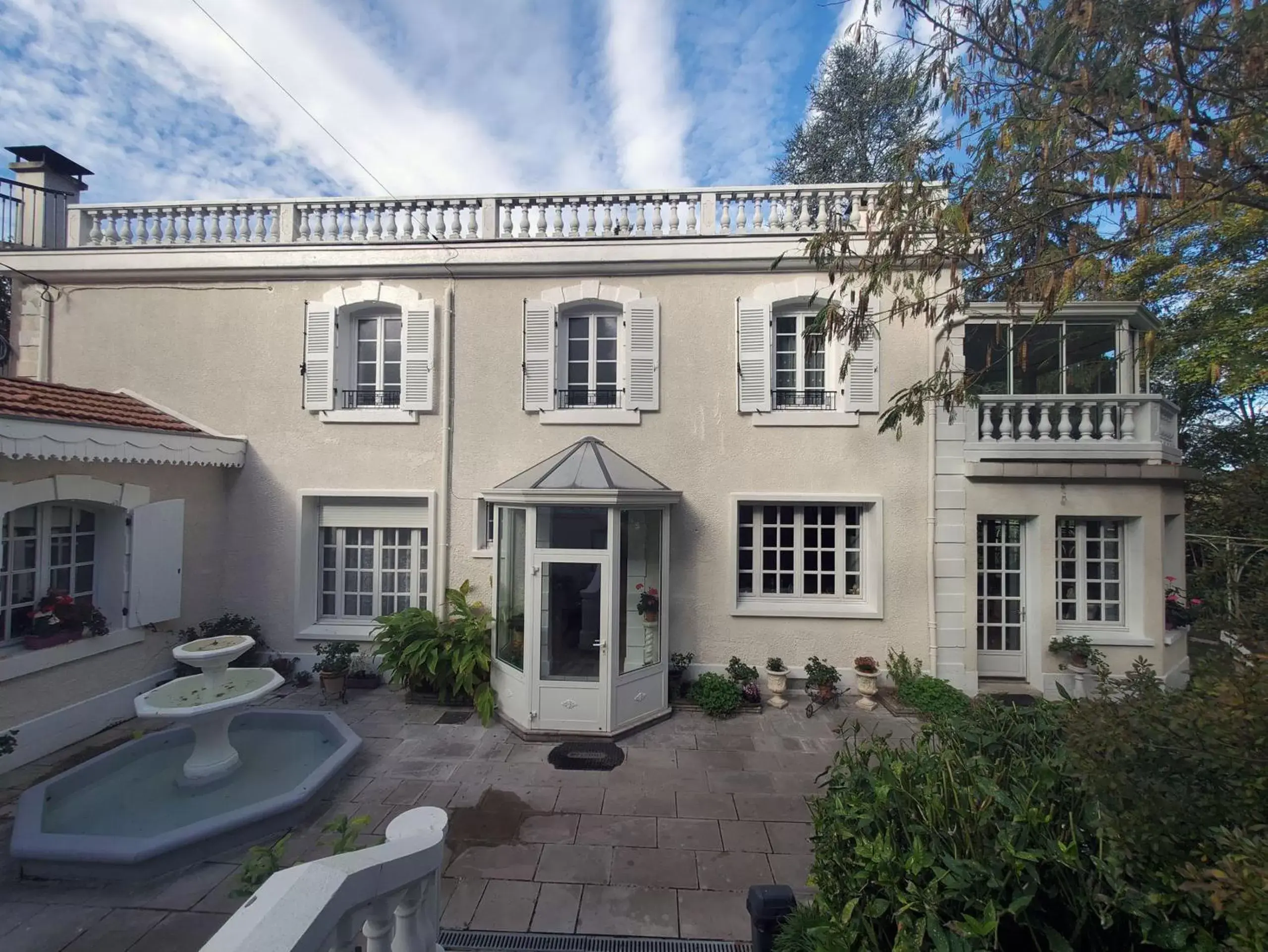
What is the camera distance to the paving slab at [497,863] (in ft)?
11.9

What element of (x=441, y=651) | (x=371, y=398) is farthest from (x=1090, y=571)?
(x=371, y=398)

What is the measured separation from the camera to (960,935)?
1812 millimetres

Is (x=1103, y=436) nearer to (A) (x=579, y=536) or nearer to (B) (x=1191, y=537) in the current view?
(B) (x=1191, y=537)

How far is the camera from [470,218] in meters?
7.63

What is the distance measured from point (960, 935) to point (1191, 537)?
10413mm

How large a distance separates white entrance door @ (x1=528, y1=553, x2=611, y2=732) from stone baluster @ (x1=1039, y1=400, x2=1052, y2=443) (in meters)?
6.03

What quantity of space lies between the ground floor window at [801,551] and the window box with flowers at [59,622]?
785cm

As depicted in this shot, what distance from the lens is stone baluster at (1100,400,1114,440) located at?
6.78m

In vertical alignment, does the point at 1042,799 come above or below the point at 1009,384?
below

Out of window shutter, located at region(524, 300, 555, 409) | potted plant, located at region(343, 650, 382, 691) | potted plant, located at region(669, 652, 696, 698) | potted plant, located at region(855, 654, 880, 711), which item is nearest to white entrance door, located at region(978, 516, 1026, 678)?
potted plant, located at region(855, 654, 880, 711)

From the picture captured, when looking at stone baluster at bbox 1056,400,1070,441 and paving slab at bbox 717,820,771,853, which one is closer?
paving slab at bbox 717,820,771,853

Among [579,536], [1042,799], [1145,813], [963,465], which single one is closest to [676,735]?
[579,536]

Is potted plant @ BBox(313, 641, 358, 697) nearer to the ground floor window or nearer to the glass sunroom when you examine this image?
the glass sunroom

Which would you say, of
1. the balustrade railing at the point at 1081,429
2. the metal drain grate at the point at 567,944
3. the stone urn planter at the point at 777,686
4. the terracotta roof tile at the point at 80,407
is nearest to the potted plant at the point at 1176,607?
the balustrade railing at the point at 1081,429
